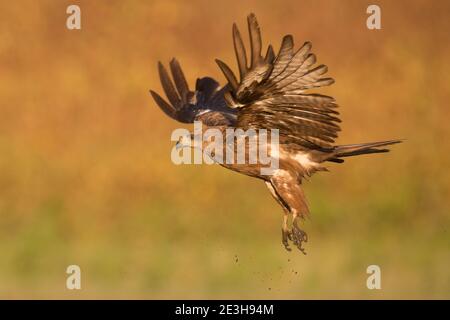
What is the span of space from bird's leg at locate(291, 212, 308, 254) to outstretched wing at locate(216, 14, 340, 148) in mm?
553

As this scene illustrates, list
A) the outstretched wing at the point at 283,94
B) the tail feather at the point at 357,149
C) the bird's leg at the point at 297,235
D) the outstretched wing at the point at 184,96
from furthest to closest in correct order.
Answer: the outstretched wing at the point at 184,96 → the tail feather at the point at 357,149 → the bird's leg at the point at 297,235 → the outstretched wing at the point at 283,94

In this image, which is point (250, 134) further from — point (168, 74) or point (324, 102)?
point (168, 74)

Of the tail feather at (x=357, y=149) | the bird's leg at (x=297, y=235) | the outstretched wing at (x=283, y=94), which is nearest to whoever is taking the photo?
the outstretched wing at (x=283, y=94)

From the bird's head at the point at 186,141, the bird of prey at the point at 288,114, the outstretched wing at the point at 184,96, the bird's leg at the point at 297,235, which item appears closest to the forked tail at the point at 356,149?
the bird of prey at the point at 288,114

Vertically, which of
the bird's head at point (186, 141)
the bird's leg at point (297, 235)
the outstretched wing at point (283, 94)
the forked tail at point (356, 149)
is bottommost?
the bird's leg at point (297, 235)

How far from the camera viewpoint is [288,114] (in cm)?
744

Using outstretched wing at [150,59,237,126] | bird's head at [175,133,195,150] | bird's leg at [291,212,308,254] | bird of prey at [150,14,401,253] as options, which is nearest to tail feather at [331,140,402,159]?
bird of prey at [150,14,401,253]

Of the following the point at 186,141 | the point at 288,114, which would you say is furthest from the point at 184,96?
the point at 288,114

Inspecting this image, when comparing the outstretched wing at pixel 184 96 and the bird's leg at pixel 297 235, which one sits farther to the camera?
the outstretched wing at pixel 184 96

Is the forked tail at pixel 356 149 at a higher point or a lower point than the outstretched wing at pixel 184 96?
lower

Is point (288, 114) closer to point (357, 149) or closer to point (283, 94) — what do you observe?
point (283, 94)

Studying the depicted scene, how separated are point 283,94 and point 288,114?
0.20 meters

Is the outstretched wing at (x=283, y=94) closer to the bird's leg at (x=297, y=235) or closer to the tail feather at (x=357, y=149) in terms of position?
the tail feather at (x=357, y=149)

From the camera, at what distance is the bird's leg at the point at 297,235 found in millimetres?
7605
